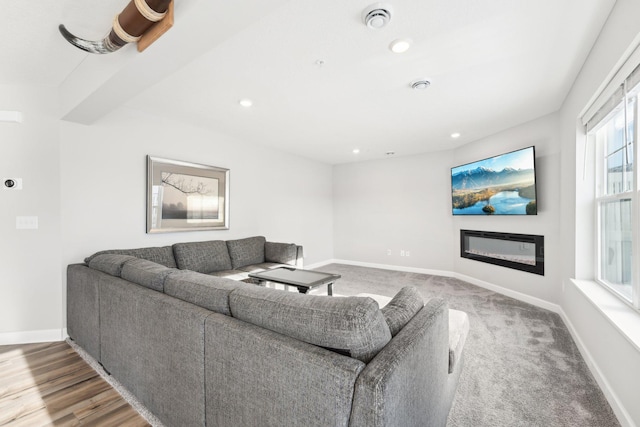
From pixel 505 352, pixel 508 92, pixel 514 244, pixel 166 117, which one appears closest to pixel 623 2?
pixel 508 92

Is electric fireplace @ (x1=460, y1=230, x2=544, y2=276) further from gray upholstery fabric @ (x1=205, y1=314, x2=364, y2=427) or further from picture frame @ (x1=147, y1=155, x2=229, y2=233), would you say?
picture frame @ (x1=147, y1=155, x2=229, y2=233)

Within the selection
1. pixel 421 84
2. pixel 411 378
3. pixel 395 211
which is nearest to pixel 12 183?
pixel 411 378

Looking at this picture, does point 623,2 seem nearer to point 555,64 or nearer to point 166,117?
point 555,64

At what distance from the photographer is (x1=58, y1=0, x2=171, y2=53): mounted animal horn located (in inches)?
53.3

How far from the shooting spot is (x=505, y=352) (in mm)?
2426

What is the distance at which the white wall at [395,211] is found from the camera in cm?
532

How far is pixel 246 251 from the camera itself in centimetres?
408

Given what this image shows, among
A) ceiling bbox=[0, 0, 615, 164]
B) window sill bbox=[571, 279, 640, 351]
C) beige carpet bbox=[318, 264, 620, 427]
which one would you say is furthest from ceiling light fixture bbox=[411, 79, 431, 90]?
beige carpet bbox=[318, 264, 620, 427]

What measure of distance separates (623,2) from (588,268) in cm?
213

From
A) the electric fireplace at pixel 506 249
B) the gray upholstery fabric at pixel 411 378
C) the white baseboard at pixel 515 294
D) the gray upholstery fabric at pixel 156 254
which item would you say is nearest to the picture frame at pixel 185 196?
the gray upholstery fabric at pixel 156 254

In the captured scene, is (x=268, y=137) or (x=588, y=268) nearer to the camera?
(x=588, y=268)

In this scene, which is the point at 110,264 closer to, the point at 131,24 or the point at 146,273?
the point at 146,273

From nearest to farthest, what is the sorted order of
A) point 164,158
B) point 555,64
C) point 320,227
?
point 555,64 < point 164,158 < point 320,227

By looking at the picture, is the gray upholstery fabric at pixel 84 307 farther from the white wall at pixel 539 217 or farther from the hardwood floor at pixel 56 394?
the white wall at pixel 539 217
